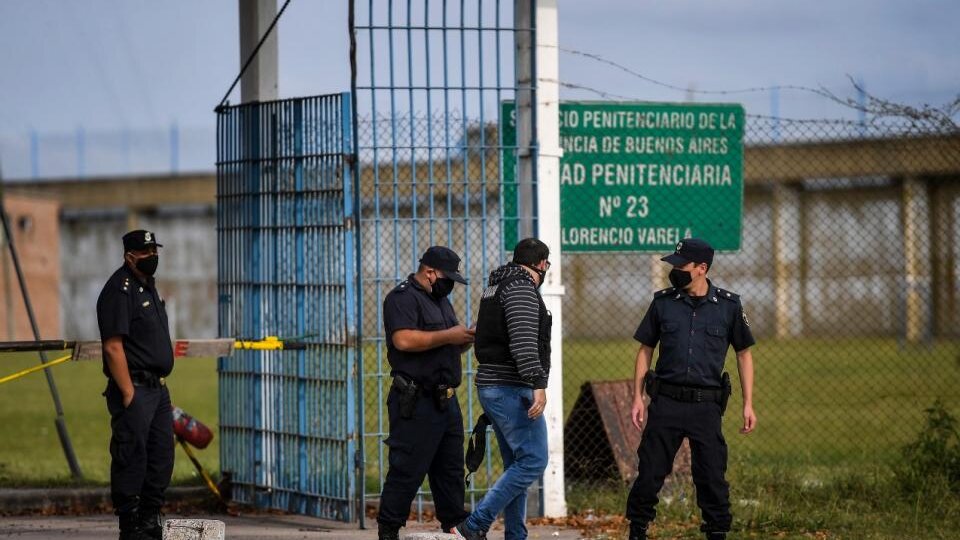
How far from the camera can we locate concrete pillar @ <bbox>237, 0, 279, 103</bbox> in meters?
10.5

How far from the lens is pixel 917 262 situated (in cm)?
3297

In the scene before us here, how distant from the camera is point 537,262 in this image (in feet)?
25.8

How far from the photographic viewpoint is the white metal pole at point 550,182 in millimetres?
9664

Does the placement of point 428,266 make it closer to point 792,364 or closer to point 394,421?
point 394,421

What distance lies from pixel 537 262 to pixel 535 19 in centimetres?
248

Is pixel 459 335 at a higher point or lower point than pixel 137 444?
higher

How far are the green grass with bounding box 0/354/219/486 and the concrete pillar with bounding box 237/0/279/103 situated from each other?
3293 millimetres

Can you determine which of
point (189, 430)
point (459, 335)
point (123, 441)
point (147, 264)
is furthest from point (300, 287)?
point (459, 335)

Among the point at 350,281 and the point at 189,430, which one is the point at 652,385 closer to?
the point at 350,281

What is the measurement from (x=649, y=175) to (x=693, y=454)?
9.54 ft

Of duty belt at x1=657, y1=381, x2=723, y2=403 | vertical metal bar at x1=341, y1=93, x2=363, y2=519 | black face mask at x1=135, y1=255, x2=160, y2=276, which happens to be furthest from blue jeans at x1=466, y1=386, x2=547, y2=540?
black face mask at x1=135, y1=255, x2=160, y2=276

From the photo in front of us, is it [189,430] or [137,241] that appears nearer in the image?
[137,241]

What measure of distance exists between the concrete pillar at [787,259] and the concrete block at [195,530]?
22.2 metres

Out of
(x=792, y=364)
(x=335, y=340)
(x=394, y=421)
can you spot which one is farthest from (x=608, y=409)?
(x=792, y=364)
